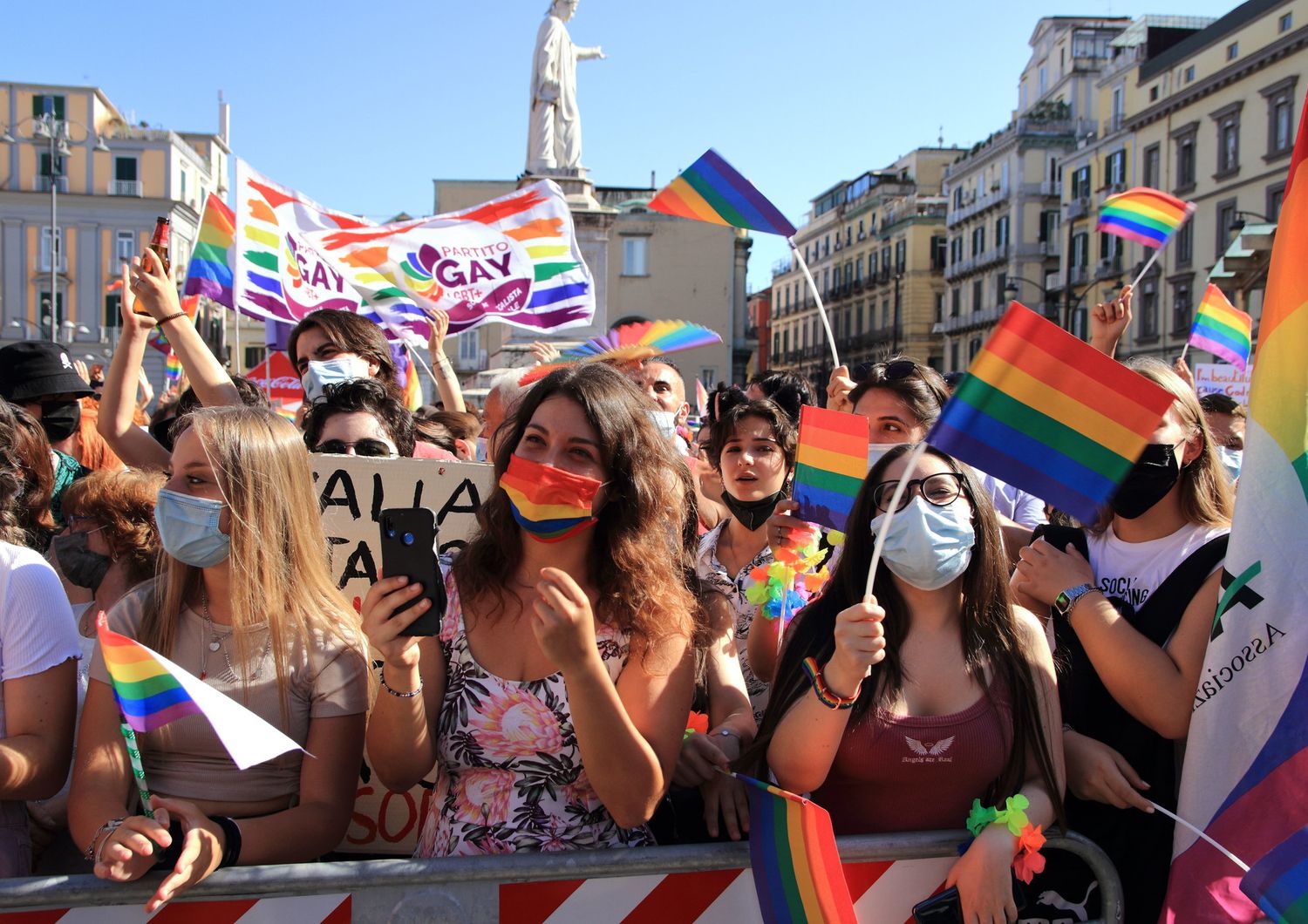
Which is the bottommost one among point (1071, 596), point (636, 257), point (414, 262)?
point (1071, 596)

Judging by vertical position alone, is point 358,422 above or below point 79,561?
above

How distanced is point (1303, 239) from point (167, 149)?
63.1 m

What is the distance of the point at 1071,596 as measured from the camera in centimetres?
261

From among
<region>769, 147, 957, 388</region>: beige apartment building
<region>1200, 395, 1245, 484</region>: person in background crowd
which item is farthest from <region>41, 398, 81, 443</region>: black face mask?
<region>769, 147, 957, 388</region>: beige apartment building

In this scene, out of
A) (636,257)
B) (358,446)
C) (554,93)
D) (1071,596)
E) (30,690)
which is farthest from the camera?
(636,257)

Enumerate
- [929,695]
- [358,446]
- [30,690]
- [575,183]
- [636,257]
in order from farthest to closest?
[636,257] < [575,183] < [358,446] < [929,695] < [30,690]

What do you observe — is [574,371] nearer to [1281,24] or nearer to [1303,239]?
[1303,239]

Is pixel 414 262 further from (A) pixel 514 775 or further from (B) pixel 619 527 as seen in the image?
(A) pixel 514 775

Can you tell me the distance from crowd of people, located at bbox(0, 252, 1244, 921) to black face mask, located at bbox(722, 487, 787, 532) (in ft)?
3.21

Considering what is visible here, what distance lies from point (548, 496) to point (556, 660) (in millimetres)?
403

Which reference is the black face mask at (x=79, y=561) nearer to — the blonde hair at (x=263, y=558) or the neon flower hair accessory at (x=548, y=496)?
the blonde hair at (x=263, y=558)

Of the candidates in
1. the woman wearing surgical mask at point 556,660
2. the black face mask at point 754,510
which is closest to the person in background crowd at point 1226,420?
the black face mask at point 754,510

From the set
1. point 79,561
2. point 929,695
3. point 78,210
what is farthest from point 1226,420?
point 78,210

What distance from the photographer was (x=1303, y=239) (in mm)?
2424
